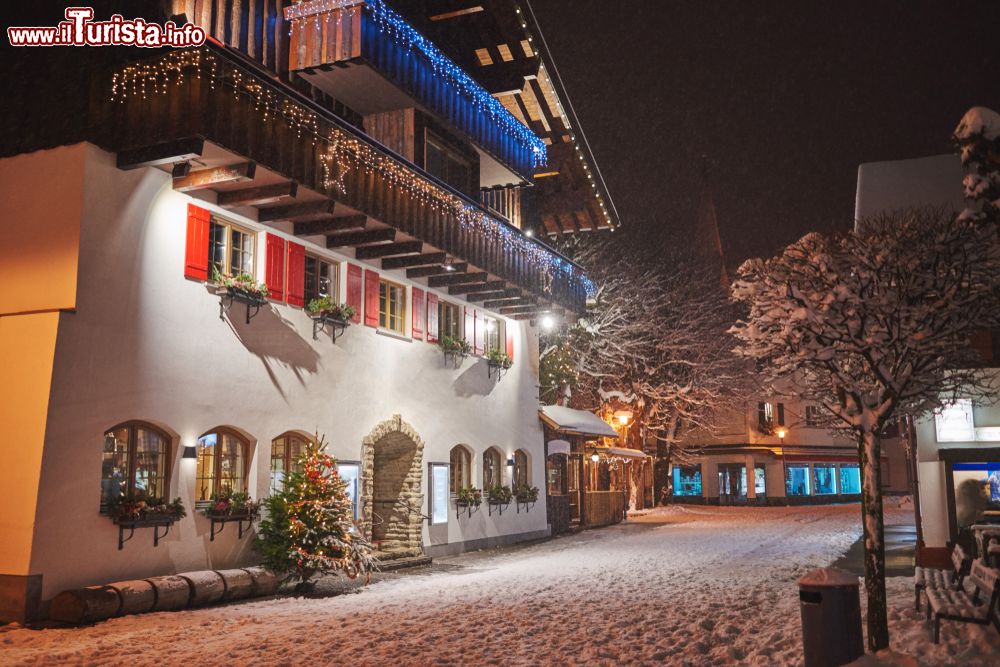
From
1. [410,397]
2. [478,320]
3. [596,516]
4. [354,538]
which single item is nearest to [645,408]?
[596,516]

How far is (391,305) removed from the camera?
17953mm

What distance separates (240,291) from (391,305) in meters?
5.13

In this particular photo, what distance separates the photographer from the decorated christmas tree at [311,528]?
1267cm

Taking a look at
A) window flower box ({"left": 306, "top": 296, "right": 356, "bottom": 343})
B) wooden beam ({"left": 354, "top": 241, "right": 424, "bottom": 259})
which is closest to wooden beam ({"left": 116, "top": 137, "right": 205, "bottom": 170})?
window flower box ({"left": 306, "top": 296, "right": 356, "bottom": 343})

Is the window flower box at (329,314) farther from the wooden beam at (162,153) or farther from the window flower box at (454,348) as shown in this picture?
the wooden beam at (162,153)

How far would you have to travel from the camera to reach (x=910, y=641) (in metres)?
8.23

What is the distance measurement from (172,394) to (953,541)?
13187 mm

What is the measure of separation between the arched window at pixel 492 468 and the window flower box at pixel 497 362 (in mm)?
1892

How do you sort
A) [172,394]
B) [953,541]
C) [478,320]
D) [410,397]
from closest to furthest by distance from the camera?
[172,394]
[953,541]
[410,397]
[478,320]

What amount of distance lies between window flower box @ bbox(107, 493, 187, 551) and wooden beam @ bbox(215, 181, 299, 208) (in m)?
4.47

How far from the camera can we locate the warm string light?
1135cm

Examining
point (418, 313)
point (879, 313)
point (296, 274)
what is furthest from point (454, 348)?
point (879, 313)

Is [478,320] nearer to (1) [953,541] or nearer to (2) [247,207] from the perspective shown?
(2) [247,207]

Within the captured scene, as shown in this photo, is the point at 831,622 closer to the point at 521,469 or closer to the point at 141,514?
the point at 141,514
